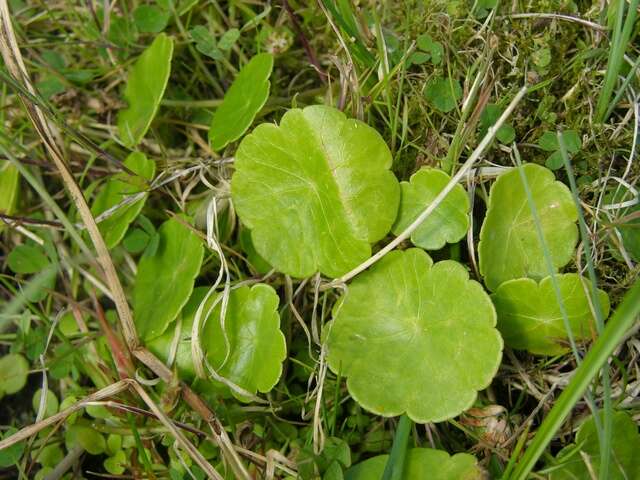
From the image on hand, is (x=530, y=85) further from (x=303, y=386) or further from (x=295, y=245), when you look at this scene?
(x=303, y=386)

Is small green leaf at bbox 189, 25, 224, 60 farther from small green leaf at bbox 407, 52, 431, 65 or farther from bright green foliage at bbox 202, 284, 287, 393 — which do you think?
bright green foliage at bbox 202, 284, 287, 393

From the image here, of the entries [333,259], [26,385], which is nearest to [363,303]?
[333,259]

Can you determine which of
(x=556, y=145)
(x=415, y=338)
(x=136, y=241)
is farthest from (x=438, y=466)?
(x=136, y=241)

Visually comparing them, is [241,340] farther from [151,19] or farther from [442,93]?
[151,19]

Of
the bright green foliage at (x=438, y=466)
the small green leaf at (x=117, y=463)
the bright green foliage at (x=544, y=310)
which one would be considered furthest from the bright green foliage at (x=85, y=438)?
the bright green foliage at (x=544, y=310)

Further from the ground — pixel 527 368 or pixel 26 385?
pixel 26 385
